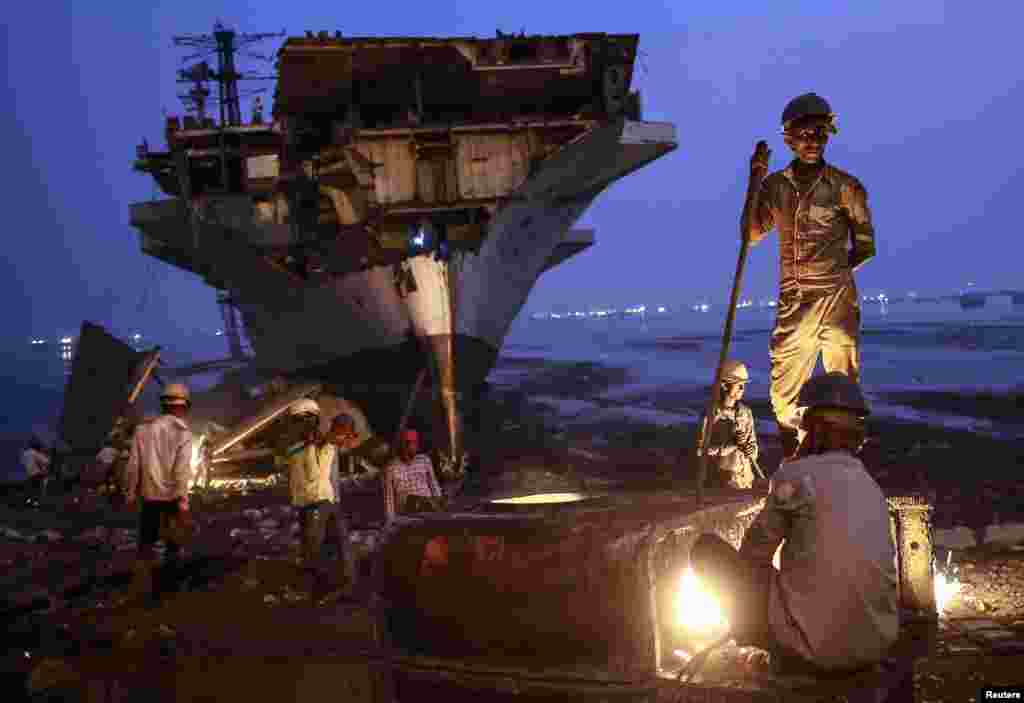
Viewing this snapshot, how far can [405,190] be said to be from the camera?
15938mm

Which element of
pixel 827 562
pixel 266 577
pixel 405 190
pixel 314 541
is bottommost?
pixel 266 577

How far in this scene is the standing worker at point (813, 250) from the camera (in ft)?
13.3

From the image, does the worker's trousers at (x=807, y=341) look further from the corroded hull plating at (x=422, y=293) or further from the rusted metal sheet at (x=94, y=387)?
the rusted metal sheet at (x=94, y=387)

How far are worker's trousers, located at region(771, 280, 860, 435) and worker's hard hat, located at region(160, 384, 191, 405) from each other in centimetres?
443

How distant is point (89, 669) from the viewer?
4609 millimetres

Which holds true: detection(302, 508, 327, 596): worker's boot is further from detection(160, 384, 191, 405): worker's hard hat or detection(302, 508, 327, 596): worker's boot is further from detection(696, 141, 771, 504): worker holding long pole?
detection(696, 141, 771, 504): worker holding long pole

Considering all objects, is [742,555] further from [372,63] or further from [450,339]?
[372,63]

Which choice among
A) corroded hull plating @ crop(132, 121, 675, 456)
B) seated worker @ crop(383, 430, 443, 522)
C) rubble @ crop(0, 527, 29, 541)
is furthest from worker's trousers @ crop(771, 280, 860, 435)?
corroded hull plating @ crop(132, 121, 675, 456)

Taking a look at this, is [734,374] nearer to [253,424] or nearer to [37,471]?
[253,424]

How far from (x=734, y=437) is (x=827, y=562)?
9.19 ft

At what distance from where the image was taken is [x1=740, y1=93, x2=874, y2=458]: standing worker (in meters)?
4.05

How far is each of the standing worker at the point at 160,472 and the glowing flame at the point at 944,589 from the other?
5313mm

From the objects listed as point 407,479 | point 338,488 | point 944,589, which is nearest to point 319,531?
point 338,488

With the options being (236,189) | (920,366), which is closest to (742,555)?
(236,189)
